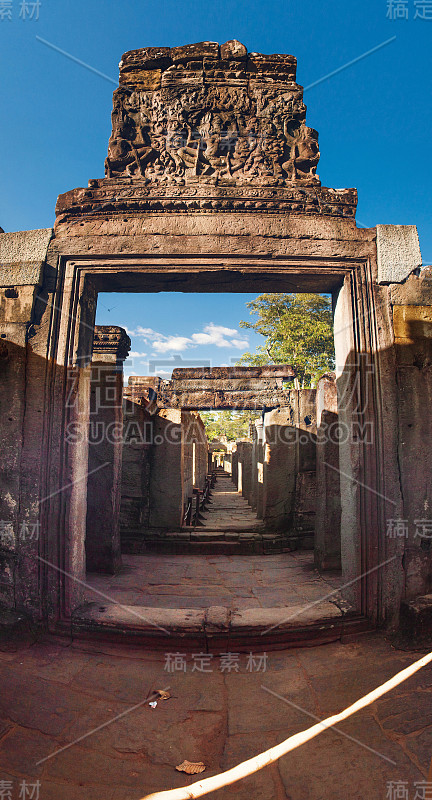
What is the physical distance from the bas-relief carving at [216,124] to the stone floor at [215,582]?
436 centimetres

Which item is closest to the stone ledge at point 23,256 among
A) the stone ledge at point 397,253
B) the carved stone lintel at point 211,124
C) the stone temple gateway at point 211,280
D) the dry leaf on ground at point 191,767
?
the stone temple gateway at point 211,280

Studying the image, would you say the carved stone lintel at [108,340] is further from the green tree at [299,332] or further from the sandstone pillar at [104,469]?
the green tree at [299,332]

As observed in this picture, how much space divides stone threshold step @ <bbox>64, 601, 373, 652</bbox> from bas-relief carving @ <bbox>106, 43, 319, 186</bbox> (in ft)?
13.8

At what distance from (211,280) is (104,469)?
269 cm

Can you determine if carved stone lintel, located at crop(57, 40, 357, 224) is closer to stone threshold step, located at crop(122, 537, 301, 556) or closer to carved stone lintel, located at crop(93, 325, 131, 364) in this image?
stone threshold step, located at crop(122, 537, 301, 556)

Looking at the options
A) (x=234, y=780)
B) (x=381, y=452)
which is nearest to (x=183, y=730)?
(x=234, y=780)

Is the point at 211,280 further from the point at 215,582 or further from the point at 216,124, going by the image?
the point at 215,582

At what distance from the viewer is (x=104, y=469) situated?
502 centimetres

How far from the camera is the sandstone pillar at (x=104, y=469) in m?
4.97

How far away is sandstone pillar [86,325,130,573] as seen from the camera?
497 cm

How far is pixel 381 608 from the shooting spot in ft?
11.4

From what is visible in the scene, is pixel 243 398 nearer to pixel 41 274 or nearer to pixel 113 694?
pixel 41 274

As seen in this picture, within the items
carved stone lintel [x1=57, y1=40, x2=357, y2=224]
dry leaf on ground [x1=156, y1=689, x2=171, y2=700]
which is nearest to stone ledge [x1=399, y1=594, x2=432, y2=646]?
dry leaf on ground [x1=156, y1=689, x2=171, y2=700]

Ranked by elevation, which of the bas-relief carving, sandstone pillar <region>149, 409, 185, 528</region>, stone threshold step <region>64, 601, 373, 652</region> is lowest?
stone threshold step <region>64, 601, 373, 652</region>
